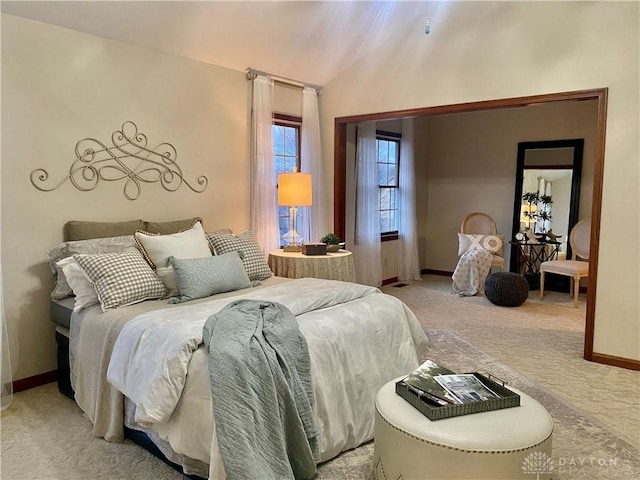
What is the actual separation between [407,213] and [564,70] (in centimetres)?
312

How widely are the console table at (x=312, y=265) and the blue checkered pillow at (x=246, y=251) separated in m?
0.54

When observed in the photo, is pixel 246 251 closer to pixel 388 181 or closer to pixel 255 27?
pixel 255 27

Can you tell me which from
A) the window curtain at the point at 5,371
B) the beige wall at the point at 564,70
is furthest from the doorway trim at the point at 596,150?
the window curtain at the point at 5,371

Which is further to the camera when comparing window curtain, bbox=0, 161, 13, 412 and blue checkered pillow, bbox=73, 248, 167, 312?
window curtain, bbox=0, 161, 13, 412

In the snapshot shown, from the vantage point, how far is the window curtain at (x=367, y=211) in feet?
18.7

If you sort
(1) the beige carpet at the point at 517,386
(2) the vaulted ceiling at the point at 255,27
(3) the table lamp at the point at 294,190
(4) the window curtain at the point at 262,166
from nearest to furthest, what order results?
(1) the beige carpet at the point at 517,386 → (2) the vaulted ceiling at the point at 255,27 → (3) the table lamp at the point at 294,190 → (4) the window curtain at the point at 262,166

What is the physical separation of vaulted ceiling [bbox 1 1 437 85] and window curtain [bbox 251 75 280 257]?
0.25 m

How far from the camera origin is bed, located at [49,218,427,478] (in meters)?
2.02

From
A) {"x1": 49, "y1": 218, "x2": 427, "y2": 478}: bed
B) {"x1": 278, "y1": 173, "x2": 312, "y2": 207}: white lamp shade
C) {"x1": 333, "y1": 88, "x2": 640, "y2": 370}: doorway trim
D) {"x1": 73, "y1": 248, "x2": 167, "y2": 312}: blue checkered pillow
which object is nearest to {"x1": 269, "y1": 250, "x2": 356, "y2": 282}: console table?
{"x1": 278, "y1": 173, "x2": 312, "y2": 207}: white lamp shade

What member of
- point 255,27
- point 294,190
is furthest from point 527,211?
point 255,27

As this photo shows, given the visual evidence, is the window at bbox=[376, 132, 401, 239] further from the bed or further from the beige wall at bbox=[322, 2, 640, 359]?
the bed

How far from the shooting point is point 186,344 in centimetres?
205

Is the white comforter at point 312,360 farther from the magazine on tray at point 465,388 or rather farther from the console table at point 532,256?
the console table at point 532,256

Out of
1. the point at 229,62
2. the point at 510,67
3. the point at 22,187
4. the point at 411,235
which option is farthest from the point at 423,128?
the point at 22,187
